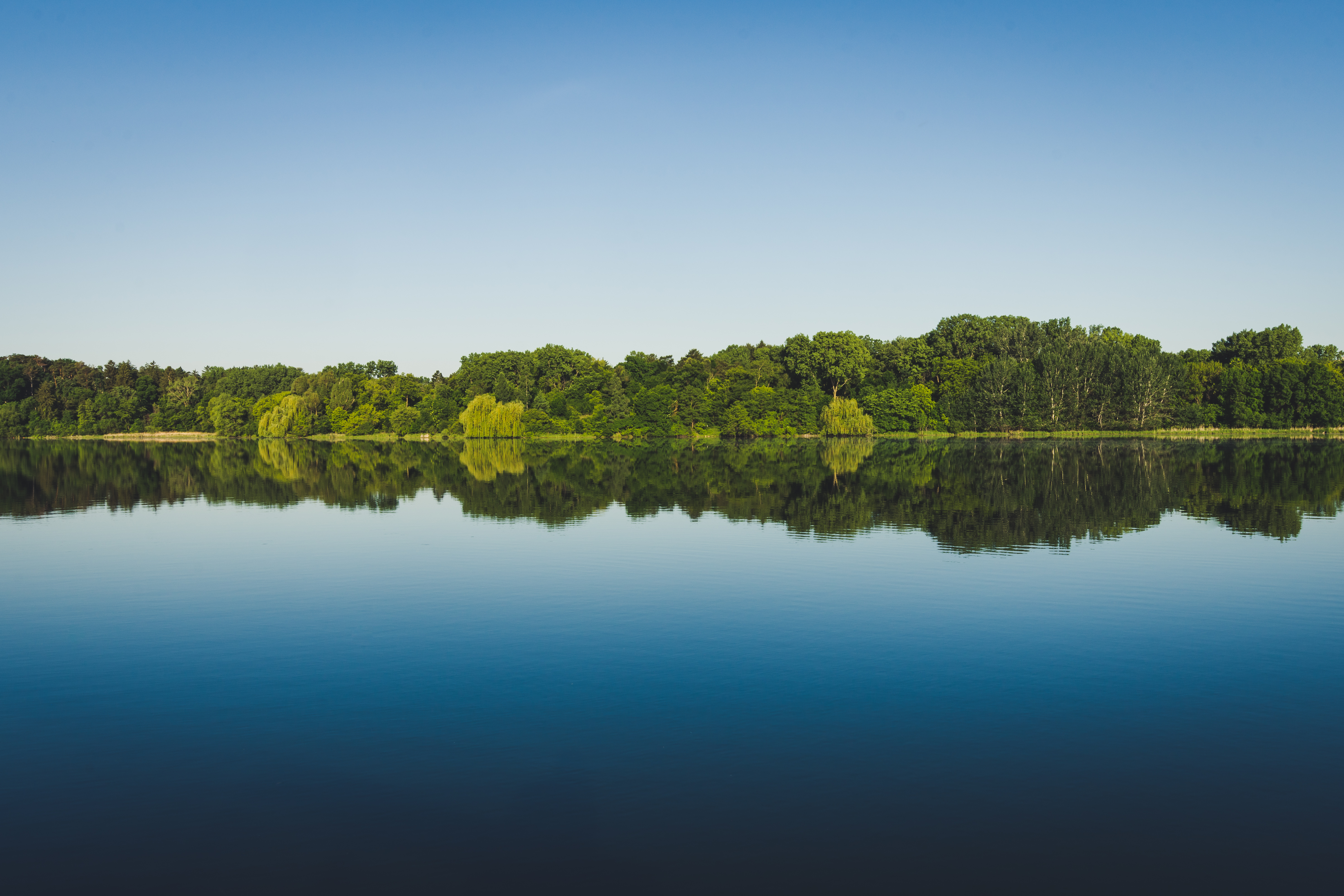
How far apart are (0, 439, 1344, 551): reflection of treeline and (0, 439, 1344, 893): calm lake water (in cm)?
344

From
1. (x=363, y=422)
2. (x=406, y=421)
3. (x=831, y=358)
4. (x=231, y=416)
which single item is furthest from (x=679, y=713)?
(x=231, y=416)

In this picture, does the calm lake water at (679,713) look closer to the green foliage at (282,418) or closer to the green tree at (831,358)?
the green tree at (831,358)

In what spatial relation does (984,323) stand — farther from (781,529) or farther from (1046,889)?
(1046,889)

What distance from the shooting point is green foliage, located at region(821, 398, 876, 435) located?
122938 mm

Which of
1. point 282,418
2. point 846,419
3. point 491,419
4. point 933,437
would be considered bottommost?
point 933,437

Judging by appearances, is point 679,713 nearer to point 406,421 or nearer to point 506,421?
point 506,421

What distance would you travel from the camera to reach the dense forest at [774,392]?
117 meters

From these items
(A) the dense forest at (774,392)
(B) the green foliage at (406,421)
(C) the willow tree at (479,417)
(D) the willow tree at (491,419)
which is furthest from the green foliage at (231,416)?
(C) the willow tree at (479,417)

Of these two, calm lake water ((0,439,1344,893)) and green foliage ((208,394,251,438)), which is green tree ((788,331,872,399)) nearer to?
green foliage ((208,394,251,438))

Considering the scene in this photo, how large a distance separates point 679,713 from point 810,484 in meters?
35.0

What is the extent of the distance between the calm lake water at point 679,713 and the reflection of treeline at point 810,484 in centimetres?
344

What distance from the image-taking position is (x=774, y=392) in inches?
5069

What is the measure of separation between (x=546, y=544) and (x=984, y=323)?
127597 mm

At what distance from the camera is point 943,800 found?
830 centimetres
